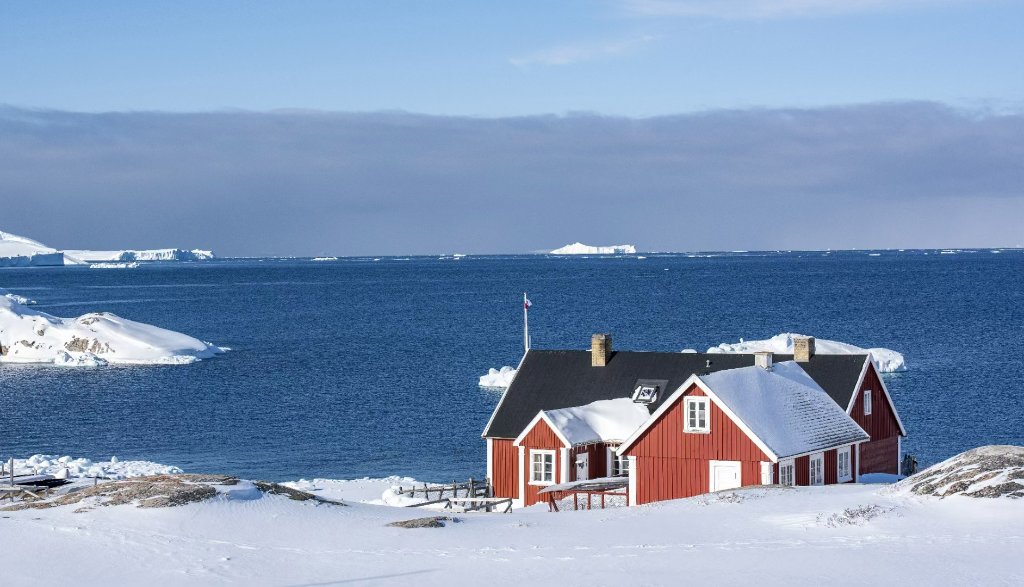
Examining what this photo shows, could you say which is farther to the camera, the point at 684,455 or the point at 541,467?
the point at 541,467

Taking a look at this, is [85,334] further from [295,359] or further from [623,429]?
[623,429]

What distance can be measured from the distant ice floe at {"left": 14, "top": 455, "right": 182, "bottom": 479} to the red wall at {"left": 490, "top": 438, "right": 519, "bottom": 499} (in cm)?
1540

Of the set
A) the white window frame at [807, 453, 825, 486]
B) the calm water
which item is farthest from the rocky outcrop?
the calm water

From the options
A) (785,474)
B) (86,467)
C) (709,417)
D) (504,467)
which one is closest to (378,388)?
(86,467)

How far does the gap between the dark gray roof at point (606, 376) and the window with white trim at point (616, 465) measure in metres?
2.07

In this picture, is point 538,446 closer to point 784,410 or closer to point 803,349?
point 784,410

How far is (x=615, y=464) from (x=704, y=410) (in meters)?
5.91

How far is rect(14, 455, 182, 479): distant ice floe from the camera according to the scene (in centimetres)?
5100

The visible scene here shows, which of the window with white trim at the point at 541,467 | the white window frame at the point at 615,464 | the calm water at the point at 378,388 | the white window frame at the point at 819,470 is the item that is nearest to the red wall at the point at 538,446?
the window with white trim at the point at 541,467

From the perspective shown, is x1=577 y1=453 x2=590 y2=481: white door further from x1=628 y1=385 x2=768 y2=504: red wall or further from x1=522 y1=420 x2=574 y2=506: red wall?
x1=628 y1=385 x2=768 y2=504: red wall

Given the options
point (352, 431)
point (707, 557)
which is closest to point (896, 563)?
point (707, 557)

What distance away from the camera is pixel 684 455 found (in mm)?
39812

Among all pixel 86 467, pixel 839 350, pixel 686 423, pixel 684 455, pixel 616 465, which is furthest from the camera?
pixel 839 350

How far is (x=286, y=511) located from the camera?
34281 millimetres
